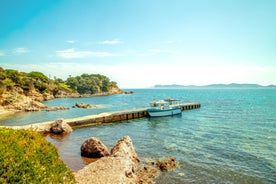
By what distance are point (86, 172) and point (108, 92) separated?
15859 centimetres

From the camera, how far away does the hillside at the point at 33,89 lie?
59.4 meters

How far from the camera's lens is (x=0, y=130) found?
8133mm

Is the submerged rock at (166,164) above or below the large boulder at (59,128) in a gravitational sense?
below

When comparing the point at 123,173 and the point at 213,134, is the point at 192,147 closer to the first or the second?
the point at 213,134

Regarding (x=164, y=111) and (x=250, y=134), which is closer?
(x=250, y=134)

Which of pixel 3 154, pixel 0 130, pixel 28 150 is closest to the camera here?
pixel 3 154

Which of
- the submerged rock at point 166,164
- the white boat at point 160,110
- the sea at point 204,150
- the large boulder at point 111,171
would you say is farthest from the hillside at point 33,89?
the submerged rock at point 166,164

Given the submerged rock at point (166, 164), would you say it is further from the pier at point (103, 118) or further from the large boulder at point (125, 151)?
the pier at point (103, 118)

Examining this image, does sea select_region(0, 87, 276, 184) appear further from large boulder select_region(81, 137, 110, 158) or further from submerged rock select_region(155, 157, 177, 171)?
large boulder select_region(81, 137, 110, 158)

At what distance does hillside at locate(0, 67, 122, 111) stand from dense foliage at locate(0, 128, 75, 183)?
5468cm

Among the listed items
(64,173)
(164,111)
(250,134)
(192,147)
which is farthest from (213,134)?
(64,173)

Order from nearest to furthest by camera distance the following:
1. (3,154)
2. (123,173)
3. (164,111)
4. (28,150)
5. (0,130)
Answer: (3,154) < (28,150) < (0,130) < (123,173) < (164,111)

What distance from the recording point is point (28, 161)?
267 inches

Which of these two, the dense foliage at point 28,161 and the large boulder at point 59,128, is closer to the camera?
the dense foliage at point 28,161
